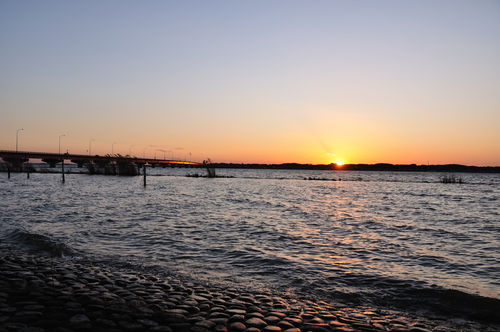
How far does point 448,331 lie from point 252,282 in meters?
4.86

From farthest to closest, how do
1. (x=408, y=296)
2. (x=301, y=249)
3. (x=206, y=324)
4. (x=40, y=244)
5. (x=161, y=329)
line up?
(x=301, y=249)
(x=40, y=244)
(x=408, y=296)
(x=206, y=324)
(x=161, y=329)

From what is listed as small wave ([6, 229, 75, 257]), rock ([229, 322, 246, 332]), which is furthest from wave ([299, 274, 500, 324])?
small wave ([6, 229, 75, 257])

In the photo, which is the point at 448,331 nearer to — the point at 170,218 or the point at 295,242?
the point at 295,242

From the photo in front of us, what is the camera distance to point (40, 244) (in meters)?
13.1

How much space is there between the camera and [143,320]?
18.6 feet

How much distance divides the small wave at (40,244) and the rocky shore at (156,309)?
2956mm

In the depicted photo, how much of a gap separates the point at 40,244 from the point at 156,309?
9456 millimetres

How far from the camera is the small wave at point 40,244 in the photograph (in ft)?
39.8

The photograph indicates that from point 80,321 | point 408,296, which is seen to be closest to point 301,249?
point 408,296

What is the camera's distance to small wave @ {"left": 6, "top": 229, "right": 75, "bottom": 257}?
12.1 metres

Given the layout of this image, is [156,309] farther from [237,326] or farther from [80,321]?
[237,326]

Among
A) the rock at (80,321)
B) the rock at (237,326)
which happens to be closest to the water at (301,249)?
the rock at (237,326)

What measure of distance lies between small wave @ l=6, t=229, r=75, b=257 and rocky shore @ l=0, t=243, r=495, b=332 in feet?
9.70

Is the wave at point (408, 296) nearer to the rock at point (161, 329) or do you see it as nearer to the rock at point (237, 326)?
the rock at point (237, 326)
